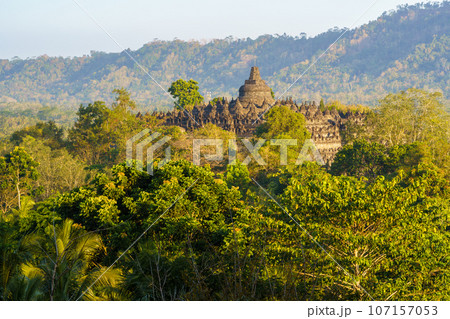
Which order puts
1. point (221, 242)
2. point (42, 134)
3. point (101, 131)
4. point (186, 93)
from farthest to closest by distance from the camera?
1. point (186, 93)
2. point (42, 134)
3. point (101, 131)
4. point (221, 242)

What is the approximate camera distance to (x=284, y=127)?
55000 millimetres

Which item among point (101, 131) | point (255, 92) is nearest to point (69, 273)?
point (101, 131)

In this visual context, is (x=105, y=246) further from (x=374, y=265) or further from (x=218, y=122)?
(x=218, y=122)

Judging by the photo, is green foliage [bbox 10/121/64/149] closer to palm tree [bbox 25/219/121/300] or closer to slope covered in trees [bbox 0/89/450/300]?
slope covered in trees [bbox 0/89/450/300]

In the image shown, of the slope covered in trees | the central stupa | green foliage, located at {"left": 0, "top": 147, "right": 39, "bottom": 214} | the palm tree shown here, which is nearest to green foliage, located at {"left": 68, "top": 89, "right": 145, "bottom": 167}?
green foliage, located at {"left": 0, "top": 147, "right": 39, "bottom": 214}

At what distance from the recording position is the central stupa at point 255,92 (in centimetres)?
7381

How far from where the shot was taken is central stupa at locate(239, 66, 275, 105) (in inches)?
2906

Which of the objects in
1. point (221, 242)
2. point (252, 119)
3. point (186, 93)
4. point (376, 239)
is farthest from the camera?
point (186, 93)

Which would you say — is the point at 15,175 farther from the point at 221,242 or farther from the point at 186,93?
the point at 186,93

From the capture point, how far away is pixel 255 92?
74.9m

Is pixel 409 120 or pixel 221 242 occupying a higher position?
pixel 409 120

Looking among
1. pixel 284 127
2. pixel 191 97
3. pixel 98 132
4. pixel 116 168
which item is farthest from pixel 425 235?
pixel 191 97

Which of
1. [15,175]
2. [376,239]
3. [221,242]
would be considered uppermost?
[376,239]

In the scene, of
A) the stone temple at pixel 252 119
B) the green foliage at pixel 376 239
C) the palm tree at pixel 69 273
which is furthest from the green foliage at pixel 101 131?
the green foliage at pixel 376 239
